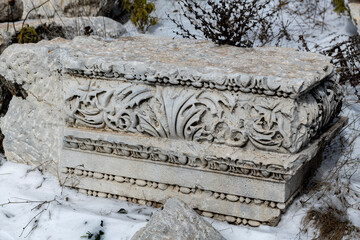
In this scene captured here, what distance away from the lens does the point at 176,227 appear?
9.66 feet

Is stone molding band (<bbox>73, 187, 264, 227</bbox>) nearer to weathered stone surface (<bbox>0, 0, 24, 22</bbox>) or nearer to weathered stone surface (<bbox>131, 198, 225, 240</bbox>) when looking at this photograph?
weathered stone surface (<bbox>131, 198, 225, 240</bbox>)

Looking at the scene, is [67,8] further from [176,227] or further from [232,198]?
[176,227]

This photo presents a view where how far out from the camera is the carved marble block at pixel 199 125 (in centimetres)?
307

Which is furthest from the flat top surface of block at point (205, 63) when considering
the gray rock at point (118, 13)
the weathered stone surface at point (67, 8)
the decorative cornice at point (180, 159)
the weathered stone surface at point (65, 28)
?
the gray rock at point (118, 13)

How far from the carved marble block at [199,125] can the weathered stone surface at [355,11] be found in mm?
2103

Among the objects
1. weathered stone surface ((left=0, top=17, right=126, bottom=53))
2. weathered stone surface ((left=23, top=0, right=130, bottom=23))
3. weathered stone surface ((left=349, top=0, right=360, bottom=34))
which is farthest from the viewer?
weathered stone surface ((left=23, top=0, right=130, bottom=23))

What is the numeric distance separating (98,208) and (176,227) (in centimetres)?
74

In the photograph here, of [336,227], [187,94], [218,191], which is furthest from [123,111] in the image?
[336,227]

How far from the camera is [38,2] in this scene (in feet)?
21.3

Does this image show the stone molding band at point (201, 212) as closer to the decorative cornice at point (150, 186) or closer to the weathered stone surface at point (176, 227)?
the decorative cornice at point (150, 186)

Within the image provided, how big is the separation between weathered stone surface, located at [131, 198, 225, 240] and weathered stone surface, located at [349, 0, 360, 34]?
319cm

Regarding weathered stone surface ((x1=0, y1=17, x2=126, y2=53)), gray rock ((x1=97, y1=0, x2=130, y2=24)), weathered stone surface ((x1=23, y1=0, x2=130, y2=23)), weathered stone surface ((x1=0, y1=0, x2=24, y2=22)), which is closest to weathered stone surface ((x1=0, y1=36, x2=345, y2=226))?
weathered stone surface ((x1=0, y1=17, x2=126, y2=53))

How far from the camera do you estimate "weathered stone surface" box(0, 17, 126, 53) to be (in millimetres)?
4805

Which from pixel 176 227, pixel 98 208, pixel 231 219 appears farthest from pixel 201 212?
pixel 98 208
